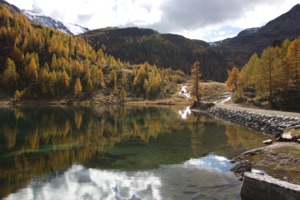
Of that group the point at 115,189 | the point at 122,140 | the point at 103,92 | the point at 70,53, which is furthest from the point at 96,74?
the point at 115,189

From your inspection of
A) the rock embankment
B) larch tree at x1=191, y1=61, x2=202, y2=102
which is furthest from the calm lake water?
larch tree at x1=191, y1=61, x2=202, y2=102

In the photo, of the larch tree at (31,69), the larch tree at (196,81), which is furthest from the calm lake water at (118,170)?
the larch tree at (31,69)

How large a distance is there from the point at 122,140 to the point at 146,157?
7041 mm

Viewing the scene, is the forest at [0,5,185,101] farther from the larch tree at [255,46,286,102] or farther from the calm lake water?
the calm lake water

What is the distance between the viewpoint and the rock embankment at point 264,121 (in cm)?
2159

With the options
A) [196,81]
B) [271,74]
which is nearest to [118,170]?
[271,74]

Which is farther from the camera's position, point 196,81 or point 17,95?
point 17,95

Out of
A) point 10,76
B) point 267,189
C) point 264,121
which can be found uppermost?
point 10,76

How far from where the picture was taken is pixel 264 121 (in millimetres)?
27516

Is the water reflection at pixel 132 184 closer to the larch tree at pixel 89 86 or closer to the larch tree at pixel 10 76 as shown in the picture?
the larch tree at pixel 89 86

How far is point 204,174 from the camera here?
11.8 meters

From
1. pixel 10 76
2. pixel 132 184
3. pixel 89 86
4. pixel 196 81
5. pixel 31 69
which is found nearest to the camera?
pixel 132 184

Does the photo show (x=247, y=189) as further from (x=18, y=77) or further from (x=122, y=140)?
(x=18, y=77)

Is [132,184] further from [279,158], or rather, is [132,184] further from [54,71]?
[54,71]
